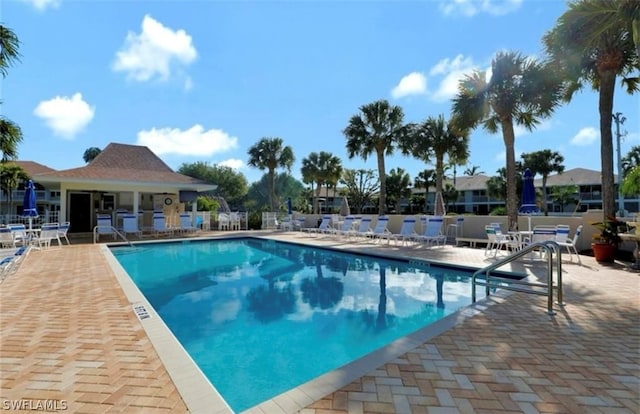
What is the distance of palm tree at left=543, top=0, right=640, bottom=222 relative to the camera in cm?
891

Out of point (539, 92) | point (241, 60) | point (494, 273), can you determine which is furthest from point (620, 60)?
point (241, 60)

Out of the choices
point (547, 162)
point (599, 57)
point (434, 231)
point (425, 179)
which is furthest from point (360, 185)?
point (599, 57)

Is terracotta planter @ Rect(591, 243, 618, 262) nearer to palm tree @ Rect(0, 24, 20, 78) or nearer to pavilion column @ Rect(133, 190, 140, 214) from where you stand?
palm tree @ Rect(0, 24, 20, 78)

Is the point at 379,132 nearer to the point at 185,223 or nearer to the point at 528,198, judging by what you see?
the point at 528,198

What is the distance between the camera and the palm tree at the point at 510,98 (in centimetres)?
1141

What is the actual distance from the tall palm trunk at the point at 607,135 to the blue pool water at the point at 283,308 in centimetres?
553

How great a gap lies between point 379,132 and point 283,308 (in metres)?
16.6

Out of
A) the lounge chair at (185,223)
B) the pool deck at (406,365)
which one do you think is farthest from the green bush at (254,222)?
the pool deck at (406,365)

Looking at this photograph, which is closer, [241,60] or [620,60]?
[620,60]

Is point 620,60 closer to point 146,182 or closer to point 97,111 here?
point 146,182

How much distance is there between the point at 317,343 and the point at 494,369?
2351 millimetres

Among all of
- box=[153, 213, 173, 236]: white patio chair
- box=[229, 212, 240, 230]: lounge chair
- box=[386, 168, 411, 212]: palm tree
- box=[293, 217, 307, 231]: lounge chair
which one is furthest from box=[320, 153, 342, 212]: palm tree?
box=[386, 168, 411, 212]: palm tree

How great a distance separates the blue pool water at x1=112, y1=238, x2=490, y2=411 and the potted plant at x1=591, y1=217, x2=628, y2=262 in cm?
378

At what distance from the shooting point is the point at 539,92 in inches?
449
